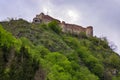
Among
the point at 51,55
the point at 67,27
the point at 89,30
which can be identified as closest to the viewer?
the point at 51,55

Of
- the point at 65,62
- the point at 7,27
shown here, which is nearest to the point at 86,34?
the point at 7,27

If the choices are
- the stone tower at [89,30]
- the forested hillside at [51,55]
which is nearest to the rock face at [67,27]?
the stone tower at [89,30]

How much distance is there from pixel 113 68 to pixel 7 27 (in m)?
35.6

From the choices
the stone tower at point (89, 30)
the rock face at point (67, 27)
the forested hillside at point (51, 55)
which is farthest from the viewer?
the stone tower at point (89, 30)

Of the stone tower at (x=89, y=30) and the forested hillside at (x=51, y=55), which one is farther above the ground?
the stone tower at (x=89, y=30)

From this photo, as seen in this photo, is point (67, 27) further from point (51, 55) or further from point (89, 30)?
point (51, 55)

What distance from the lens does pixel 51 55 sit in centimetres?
11394

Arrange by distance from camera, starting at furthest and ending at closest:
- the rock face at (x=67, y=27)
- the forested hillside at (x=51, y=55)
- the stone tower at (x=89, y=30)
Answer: the stone tower at (x=89, y=30) < the rock face at (x=67, y=27) < the forested hillside at (x=51, y=55)

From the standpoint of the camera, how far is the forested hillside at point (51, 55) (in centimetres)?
6675

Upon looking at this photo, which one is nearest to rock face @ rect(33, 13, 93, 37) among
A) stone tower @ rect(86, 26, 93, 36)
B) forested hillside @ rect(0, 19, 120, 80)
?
stone tower @ rect(86, 26, 93, 36)

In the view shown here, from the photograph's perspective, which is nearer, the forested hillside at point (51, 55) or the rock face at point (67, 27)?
the forested hillside at point (51, 55)

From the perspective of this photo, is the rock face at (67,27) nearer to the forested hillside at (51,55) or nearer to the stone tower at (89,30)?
the stone tower at (89,30)

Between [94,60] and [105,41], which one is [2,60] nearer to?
[94,60]

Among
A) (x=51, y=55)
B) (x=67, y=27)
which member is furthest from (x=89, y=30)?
(x=51, y=55)
